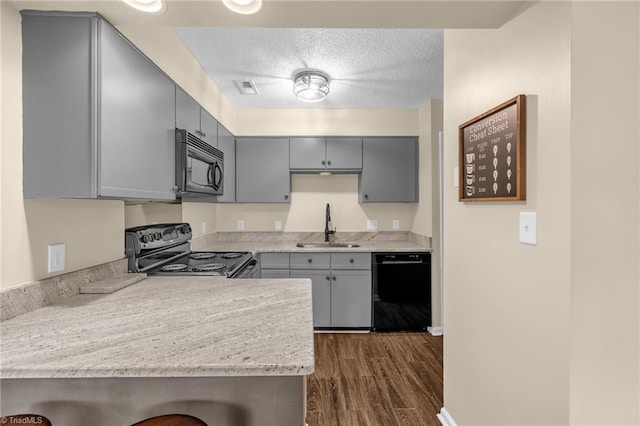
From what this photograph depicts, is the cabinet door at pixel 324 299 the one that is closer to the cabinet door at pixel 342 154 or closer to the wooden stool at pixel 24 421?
the cabinet door at pixel 342 154

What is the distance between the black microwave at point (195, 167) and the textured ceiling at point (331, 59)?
738 millimetres

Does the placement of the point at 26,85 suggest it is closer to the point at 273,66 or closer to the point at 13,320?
the point at 13,320

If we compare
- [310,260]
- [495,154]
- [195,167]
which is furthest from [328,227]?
[495,154]

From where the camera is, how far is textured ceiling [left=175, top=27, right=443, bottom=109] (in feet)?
7.47

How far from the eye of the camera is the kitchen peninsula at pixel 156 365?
89 cm

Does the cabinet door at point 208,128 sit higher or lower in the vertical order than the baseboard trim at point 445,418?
higher

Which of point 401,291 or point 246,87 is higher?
point 246,87

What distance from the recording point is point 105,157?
4.37 feet

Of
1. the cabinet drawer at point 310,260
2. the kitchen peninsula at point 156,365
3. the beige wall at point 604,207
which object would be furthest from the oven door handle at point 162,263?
the beige wall at point 604,207

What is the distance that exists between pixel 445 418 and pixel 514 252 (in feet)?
4.06

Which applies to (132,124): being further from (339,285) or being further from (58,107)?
(339,285)

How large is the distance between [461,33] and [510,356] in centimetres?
164

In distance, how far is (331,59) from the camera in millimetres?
2609

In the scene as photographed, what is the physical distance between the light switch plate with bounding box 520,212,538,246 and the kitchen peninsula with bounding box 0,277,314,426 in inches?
34.7
